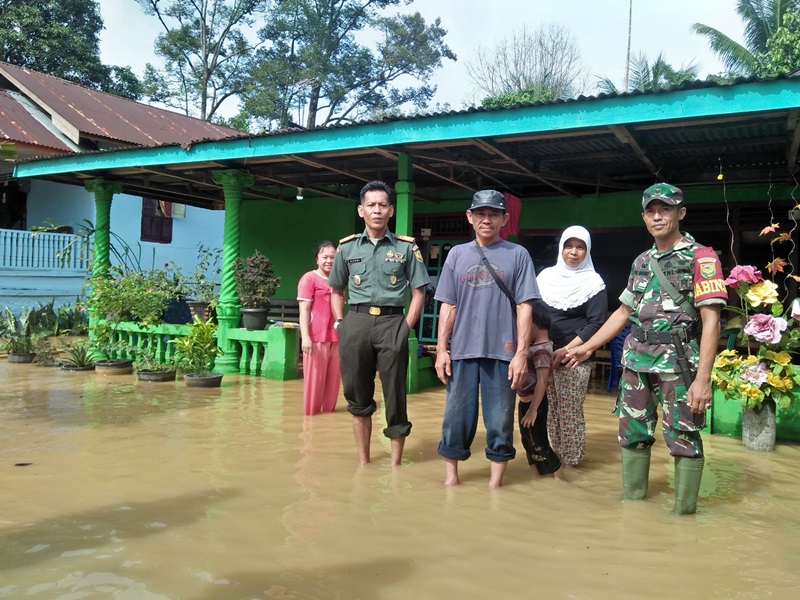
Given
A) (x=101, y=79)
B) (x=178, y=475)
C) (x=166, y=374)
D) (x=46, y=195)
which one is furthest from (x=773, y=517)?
(x=101, y=79)

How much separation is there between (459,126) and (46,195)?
13.2 m

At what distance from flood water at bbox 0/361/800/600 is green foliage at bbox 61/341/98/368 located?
353 centimetres

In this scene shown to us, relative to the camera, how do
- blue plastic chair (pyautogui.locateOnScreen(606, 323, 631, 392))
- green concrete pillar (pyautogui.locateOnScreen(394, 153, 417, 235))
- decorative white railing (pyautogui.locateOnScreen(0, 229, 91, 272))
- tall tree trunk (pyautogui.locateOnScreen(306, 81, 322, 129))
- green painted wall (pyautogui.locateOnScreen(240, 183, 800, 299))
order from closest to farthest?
1. green concrete pillar (pyautogui.locateOnScreen(394, 153, 417, 235))
2. blue plastic chair (pyautogui.locateOnScreen(606, 323, 631, 392))
3. green painted wall (pyautogui.locateOnScreen(240, 183, 800, 299))
4. decorative white railing (pyautogui.locateOnScreen(0, 229, 91, 272))
5. tall tree trunk (pyautogui.locateOnScreen(306, 81, 322, 129))

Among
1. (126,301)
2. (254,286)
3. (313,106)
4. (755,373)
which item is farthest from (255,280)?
(313,106)

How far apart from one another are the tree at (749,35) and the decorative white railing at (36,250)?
19.1 meters

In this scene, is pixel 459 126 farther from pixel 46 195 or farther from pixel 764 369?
pixel 46 195

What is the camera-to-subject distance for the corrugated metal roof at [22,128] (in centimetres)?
1366

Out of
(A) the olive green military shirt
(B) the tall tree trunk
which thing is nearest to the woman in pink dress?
(A) the olive green military shirt

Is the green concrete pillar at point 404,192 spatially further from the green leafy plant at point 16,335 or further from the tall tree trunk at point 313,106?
the tall tree trunk at point 313,106

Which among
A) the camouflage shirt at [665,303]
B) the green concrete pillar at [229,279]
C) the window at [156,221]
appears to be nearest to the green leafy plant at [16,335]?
the green concrete pillar at [229,279]

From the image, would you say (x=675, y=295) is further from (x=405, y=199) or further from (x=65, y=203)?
(x=65, y=203)

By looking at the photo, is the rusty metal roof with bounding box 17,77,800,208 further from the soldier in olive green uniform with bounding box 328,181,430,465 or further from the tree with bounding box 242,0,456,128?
the tree with bounding box 242,0,456,128

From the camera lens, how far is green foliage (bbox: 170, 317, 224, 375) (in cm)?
746

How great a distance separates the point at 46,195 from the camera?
15414mm
